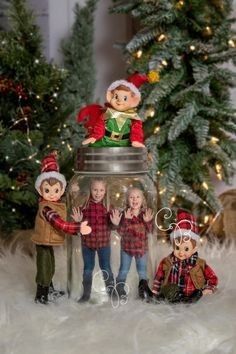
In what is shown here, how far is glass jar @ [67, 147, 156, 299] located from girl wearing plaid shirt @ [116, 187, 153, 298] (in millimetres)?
15

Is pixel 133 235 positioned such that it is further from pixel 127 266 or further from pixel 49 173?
pixel 49 173

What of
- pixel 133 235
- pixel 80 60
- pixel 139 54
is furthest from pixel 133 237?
pixel 80 60

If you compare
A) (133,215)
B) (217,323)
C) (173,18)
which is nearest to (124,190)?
(133,215)

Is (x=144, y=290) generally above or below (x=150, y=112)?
below

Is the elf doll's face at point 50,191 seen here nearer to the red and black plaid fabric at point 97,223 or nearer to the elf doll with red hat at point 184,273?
the red and black plaid fabric at point 97,223

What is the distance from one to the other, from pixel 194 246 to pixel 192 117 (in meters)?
0.56

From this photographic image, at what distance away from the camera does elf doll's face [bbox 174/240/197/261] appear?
0.85m

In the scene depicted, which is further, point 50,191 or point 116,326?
point 50,191

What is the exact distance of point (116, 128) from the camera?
89 cm

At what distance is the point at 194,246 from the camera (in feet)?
2.82

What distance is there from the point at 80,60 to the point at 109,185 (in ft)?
2.78

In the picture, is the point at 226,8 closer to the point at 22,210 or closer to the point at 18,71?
the point at 18,71

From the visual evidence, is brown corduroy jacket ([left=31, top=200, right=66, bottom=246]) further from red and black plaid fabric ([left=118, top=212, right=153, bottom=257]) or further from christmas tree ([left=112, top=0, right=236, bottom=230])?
christmas tree ([left=112, top=0, right=236, bottom=230])

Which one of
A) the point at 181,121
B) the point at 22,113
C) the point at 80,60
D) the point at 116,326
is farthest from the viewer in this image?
the point at 80,60
